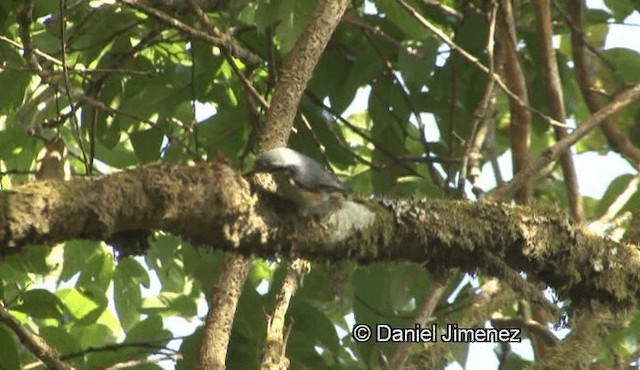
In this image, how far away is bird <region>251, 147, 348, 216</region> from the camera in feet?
5.13

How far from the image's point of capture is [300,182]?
1.57m

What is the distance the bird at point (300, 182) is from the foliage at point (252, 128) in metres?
0.85

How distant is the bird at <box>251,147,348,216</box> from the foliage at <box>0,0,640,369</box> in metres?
0.85

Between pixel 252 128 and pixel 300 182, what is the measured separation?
56.9 inches

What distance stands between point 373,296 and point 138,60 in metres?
1.06

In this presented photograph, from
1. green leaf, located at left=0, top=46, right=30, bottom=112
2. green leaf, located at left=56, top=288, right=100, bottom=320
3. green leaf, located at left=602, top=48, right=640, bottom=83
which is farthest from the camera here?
green leaf, located at left=602, top=48, right=640, bottom=83

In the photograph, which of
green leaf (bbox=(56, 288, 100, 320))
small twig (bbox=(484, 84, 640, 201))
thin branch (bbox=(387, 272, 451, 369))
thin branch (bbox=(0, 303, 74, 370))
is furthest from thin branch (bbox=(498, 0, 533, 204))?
thin branch (bbox=(0, 303, 74, 370))

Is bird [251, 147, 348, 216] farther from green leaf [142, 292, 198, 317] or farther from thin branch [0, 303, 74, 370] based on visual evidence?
green leaf [142, 292, 198, 317]

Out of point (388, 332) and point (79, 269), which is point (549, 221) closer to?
point (388, 332)

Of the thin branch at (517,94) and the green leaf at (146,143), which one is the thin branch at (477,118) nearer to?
the thin branch at (517,94)

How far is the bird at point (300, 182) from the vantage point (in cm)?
156

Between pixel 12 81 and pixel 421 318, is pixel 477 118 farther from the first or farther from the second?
pixel 12 81

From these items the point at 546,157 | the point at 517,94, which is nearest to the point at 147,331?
the point at 546,157

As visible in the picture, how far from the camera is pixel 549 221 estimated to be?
188cm
